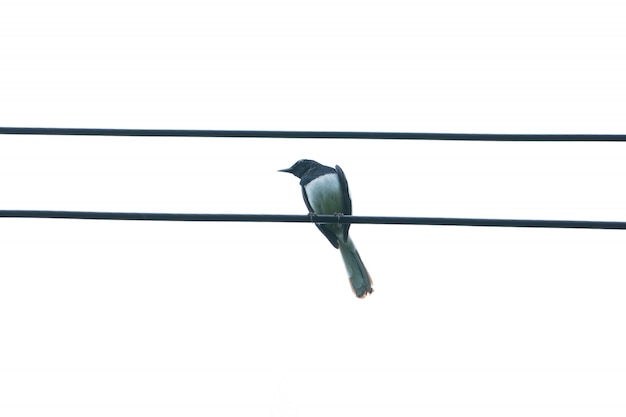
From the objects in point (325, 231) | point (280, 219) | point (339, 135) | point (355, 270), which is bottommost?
point (280, 219)

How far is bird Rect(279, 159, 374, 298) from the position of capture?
37.1 feet

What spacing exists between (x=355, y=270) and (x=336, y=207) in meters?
0.58

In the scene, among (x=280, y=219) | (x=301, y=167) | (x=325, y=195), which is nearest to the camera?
(x=280, y=219)

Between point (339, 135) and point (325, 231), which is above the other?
point (325, 231)

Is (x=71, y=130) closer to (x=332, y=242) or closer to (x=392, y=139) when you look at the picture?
(x=392, y=139)

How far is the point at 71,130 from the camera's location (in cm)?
778

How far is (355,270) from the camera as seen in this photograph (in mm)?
11477

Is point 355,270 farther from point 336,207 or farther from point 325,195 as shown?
point 325,195

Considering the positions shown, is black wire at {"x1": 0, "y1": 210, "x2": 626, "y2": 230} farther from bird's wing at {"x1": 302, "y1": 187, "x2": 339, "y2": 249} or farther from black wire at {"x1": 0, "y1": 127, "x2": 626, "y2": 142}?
bird's wing at {"x1": 302, "y1": 187, "x2": 339, "y2": 249}

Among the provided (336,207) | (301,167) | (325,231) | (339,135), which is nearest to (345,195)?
(336,207)

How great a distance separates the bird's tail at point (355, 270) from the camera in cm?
1139

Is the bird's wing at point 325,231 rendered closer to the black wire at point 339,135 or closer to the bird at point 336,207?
the bird at point 336,207

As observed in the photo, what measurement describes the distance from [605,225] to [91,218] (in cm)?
285

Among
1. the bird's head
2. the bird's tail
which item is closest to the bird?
the bird's tail
